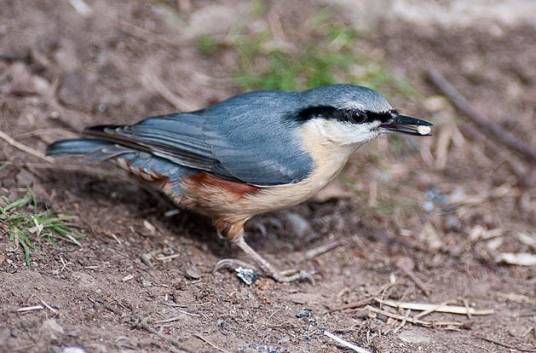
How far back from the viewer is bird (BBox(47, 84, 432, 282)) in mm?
4879

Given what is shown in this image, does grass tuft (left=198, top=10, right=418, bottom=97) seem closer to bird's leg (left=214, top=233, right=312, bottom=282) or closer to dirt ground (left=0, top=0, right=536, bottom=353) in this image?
dirt ground (left=0, top=0, right=536, bottom=353)

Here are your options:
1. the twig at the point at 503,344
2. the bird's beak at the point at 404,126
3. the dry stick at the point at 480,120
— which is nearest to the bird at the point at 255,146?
the bird's beak at the point at 404,126

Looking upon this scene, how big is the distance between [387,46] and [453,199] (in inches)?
71.5

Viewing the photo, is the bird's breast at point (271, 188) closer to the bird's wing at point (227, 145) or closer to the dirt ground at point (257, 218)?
the bird's wing at point (227, 145)

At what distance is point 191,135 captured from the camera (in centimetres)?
507

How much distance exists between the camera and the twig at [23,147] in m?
5.48

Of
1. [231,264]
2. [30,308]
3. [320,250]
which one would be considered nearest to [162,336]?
[30,308]

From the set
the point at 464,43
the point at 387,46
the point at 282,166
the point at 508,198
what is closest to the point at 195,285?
the point at 282,166

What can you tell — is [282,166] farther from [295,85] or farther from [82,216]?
[295,85]

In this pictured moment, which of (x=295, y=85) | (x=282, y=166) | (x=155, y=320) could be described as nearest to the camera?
(x=155, y=320)

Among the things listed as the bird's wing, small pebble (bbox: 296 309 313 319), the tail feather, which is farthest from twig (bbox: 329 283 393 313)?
the tail feather

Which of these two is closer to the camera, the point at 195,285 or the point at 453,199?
the point at 195,285

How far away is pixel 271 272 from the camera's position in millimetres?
5113

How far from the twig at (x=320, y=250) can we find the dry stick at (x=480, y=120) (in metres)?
2.14
